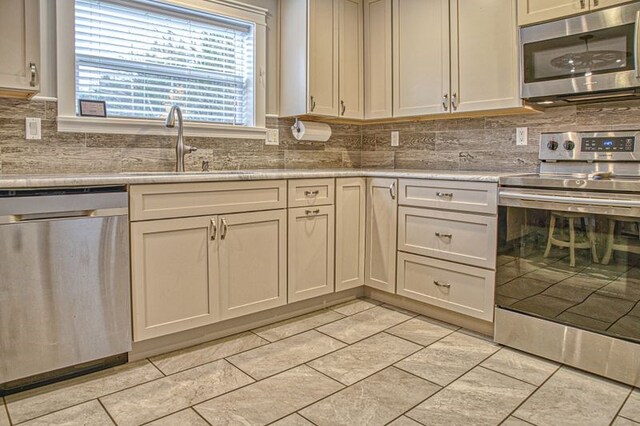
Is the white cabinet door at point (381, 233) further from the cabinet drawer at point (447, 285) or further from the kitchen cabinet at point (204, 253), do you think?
the kitchen cabinet at point (204, 253)

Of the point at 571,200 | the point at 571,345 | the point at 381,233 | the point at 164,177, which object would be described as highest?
the point at 164,177

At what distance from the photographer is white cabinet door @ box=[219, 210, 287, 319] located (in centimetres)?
252

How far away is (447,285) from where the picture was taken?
2773 mm

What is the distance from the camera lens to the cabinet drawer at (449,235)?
2.56 meters

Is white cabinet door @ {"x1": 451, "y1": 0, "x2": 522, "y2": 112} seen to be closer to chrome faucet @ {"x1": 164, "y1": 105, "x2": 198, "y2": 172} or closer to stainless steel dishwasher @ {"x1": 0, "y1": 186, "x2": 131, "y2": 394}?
chrome faucet @ {"x1": 164, "y1": 105, "x2": 198, "y2": 172}

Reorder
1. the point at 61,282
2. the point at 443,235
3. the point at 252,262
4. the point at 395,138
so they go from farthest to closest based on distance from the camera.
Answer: the point at 395,138, the point at 443,235, the point at 252,262, the point at 61,282

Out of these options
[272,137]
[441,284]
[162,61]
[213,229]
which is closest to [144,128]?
[162,61]

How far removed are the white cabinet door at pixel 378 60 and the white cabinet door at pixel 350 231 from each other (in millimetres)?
677

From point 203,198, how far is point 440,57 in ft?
5.91

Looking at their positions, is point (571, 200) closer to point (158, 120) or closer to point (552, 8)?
point (552, 8)

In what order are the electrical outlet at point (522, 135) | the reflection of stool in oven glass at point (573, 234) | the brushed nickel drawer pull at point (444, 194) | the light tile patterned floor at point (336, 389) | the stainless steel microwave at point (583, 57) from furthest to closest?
the electrical outlet at point (522, 135), the brushed nickel drawer pull at point (444, 194), the stainless steel microwave at point (583, 57), the reflection of stool in oven glass at point (573, 234), the light tile patterned floor at point (336, 389)

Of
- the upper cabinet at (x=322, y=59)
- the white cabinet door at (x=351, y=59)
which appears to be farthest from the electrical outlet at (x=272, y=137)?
the white cabinet door at (x=351, y=59)

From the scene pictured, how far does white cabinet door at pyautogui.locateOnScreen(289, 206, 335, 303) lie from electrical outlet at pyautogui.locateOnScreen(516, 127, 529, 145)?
125cm

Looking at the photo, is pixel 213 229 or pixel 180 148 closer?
pixel 213 229
